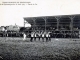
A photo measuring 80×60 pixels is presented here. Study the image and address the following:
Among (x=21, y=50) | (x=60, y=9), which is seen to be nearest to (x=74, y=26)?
(x=60, y=9)

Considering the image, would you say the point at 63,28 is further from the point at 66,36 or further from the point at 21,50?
the point at 21,50

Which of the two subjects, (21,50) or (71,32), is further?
(71,32)

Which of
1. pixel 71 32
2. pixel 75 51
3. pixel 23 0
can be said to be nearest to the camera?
pixel 75 51

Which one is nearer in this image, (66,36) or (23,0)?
(23,0)

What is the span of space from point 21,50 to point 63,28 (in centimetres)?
263

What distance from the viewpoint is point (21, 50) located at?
335 centimetres

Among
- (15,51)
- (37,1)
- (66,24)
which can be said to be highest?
(37,1)

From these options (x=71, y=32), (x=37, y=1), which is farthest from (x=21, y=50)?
(x=71, y=32)

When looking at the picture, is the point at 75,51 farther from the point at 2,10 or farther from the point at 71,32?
the point at 71,32

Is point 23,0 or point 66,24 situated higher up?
point 23,0

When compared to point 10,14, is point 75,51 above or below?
below

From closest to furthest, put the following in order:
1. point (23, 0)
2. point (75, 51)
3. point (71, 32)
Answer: point (75, 51)
point (23, 0)
point (71, 32)

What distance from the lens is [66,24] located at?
5629 mm

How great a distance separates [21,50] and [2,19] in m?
0.66
